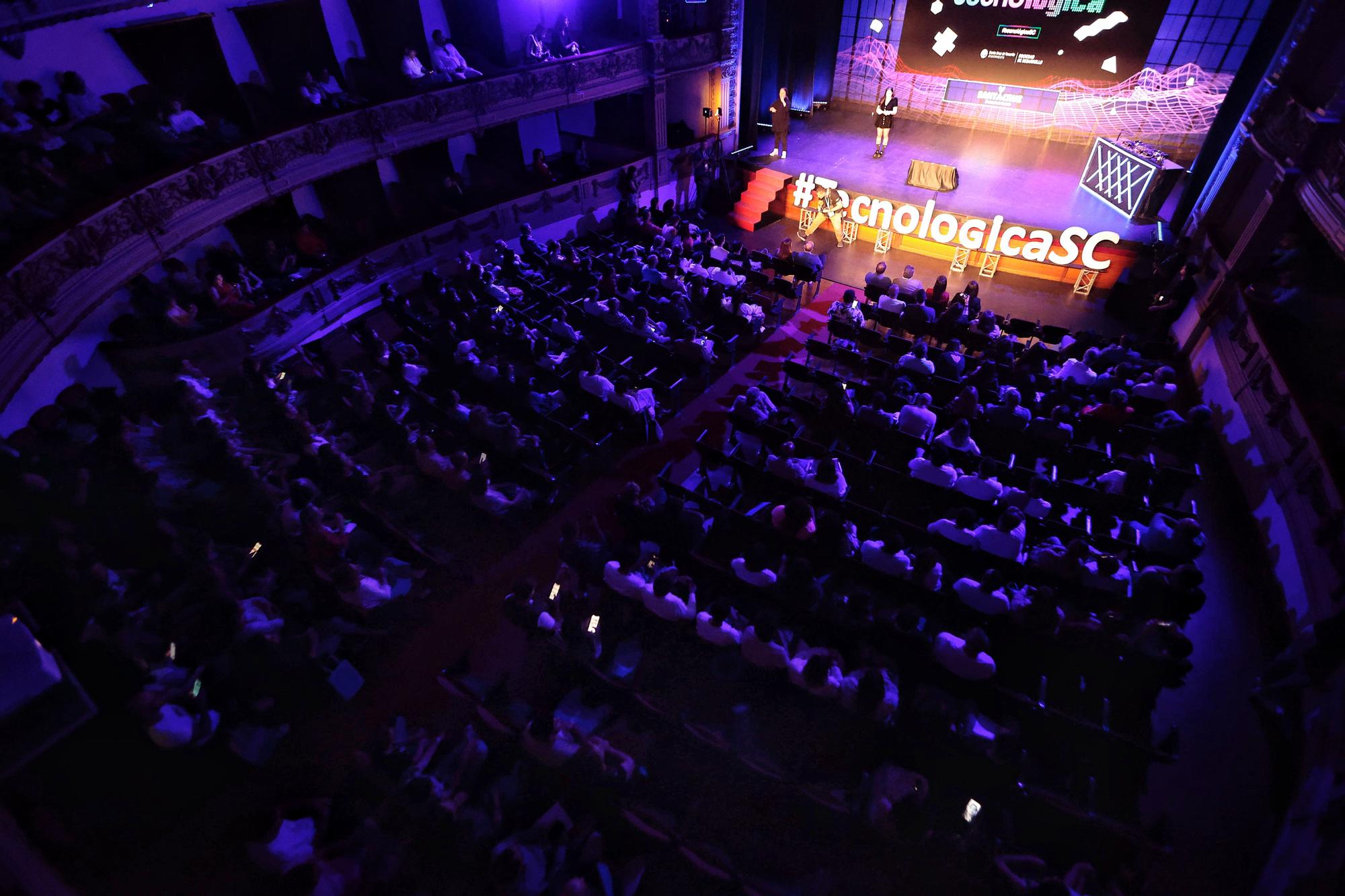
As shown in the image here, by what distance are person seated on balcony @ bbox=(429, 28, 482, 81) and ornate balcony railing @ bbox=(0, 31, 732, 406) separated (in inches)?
23.3

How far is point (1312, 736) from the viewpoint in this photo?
4906 millimetres

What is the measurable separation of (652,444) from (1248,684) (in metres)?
6.78

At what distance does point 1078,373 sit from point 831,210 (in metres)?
6.65

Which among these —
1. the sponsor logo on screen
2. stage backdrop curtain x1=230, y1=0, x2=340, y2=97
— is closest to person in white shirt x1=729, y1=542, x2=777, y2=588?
the sponsor logo on screen

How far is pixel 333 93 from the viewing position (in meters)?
10.5

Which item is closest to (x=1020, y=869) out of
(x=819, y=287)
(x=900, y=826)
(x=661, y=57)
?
(x=900, y=826)

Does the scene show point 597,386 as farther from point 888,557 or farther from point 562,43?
point 562,43

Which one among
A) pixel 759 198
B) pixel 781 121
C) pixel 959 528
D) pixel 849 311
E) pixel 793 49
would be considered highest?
pixel 793 49

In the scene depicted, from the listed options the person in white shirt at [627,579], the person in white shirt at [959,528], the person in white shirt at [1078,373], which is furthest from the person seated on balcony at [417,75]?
the person in white shirt at [1078,373]

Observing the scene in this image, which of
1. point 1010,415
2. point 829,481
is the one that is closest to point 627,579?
point 829,481

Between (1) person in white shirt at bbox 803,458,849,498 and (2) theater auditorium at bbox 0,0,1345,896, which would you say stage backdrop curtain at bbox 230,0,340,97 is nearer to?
(2) theater auditorium at bbox 0,0,1345,896

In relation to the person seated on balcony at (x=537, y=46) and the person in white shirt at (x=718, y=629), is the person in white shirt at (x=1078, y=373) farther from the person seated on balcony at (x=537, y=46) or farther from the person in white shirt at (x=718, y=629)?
the person seated on balcony at (x=537, y=46)

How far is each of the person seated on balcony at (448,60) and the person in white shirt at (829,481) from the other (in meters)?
10.2

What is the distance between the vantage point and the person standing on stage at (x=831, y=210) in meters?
13.0
